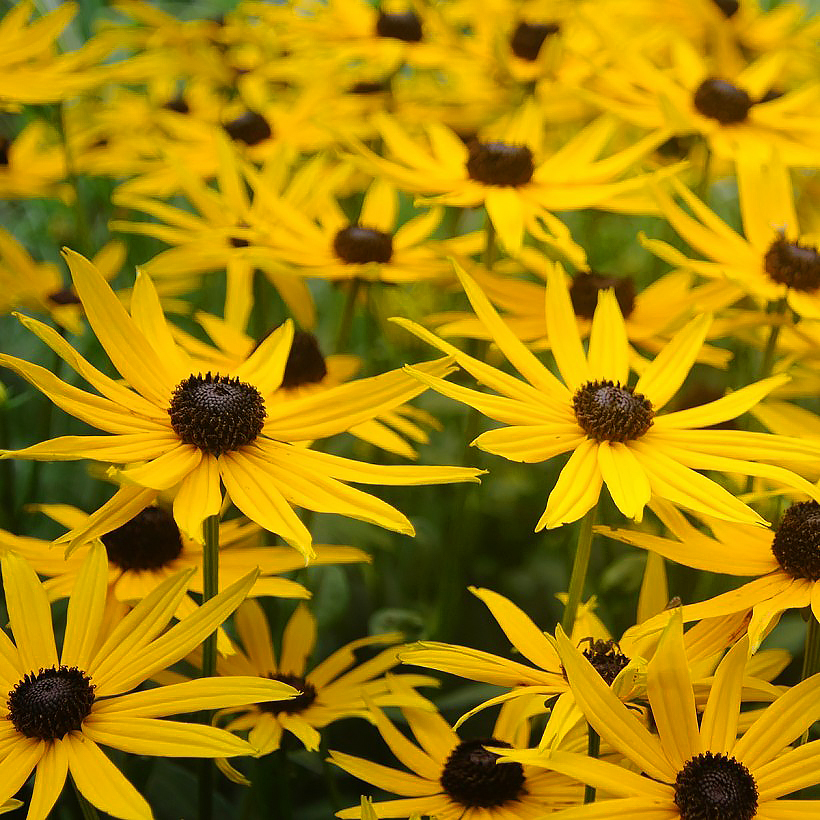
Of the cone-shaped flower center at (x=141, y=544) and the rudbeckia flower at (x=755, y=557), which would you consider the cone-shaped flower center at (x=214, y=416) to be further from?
the rudbeckia flower at (x=755, y=557)

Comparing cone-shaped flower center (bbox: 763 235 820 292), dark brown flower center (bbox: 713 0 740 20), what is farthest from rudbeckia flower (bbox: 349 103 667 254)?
dark brown flower center (bbox: 713 0 740 20)

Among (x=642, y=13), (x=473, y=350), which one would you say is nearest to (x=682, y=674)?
(x=473, y=350)

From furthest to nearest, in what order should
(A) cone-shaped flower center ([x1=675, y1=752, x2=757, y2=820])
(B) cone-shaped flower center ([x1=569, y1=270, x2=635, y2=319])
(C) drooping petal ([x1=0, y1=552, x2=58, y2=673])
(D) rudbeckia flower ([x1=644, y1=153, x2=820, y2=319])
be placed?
(B) cone-shaped flower center ([x1=569, y1=270, x2=635, y2=319]), (D) rudbeckia flower ([x1=644, y1=153, x2=820, y2=319]), (C) drooping petal ([x1=0, y1=552, x2=58, y2=673]), (A) cone-shaped flower center ([x1=675, y1=752, x2=757, y2=820])

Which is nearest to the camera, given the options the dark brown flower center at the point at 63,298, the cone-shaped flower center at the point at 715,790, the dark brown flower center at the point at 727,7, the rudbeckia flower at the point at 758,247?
the cone-shaped flower center at the point at 715,790

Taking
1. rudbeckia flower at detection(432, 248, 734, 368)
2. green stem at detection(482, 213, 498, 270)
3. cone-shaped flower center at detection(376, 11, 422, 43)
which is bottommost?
rudbeckia flower at detection(432, 248, 734, 368)

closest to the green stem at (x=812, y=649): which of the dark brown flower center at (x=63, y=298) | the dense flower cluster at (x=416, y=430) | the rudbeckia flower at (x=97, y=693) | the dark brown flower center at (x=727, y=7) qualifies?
the dense flower cluster at (x=416, y=430)

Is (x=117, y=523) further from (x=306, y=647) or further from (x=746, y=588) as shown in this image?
(x=746, y=588)

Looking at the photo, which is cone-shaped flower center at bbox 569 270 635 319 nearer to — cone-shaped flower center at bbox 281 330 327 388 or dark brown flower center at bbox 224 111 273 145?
cone-shaped flower center at bbox 281 330 327 388
